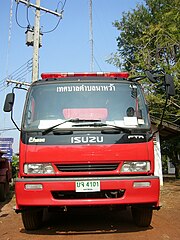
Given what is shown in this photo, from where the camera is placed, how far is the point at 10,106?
5562 mm

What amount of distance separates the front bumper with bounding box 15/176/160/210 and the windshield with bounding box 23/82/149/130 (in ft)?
3.01

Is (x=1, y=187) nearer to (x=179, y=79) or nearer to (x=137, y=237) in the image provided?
(x=137, y=237)

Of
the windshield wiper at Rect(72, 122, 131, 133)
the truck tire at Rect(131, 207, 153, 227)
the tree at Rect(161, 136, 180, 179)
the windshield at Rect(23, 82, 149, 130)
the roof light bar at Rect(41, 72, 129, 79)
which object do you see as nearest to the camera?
the windshield wiper at Rect(72, 122, 131, 133)

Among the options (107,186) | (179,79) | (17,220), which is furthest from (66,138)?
(179,79)

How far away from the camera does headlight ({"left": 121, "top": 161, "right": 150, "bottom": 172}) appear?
497cm

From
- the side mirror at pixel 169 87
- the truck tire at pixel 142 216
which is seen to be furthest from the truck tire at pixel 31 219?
the side mirror at pixel 169 87

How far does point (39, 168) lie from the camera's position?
16.2 ft

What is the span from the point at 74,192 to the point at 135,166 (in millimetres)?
1051

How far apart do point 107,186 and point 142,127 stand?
3.80 ft

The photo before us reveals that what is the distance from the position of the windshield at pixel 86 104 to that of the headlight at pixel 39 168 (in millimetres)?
640

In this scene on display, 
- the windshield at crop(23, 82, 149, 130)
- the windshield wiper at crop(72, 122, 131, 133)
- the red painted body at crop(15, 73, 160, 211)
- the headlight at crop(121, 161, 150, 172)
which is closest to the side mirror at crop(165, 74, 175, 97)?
the windshield at crop(23, 82, 149, 130)

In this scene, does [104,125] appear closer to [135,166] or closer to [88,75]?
[135,166]

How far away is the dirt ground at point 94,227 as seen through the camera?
525cm

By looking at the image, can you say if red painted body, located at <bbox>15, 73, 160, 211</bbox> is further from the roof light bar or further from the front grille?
the roof light bar
